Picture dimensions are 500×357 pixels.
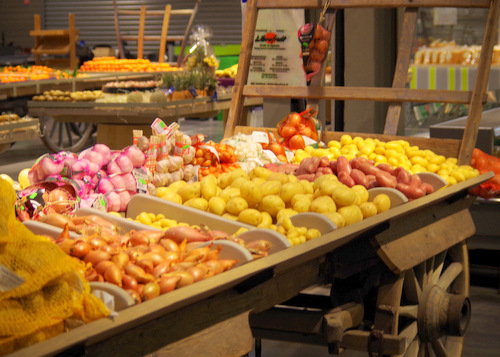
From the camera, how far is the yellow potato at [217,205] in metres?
2.71

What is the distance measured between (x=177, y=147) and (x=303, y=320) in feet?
3.74

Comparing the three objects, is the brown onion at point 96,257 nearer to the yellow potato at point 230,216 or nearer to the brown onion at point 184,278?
the brown onion at point 184,278

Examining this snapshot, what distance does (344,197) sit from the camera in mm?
2691

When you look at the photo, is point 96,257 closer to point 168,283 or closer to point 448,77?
point 168,283

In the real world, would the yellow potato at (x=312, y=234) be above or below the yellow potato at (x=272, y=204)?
below

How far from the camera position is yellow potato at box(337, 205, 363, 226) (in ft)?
8.56

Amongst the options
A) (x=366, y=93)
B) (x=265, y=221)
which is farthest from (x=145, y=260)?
(x=366, y=93)

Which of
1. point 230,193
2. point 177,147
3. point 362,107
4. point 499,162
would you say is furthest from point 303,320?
point 362,107

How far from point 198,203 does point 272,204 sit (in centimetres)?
29

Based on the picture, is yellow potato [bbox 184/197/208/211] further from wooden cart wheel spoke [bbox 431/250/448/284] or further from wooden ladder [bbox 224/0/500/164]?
wooden ladder [bbox 224/0/500/164]

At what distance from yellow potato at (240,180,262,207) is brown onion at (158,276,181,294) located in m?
0.88

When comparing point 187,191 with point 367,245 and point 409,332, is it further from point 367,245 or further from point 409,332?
point 409,332

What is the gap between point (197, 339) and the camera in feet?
6.08

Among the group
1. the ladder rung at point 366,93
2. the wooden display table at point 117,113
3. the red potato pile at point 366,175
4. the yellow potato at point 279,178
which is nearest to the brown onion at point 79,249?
the yellow potato at point 279,178
